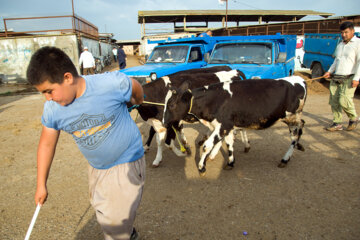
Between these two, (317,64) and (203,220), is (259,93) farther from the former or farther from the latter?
(317,64)

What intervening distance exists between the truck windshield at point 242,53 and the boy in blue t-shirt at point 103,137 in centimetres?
535

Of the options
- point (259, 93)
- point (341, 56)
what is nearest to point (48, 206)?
point (259, 93)

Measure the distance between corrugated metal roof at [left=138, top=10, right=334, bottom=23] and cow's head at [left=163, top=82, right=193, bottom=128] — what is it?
81.6 ft

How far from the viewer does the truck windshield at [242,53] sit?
262 inches

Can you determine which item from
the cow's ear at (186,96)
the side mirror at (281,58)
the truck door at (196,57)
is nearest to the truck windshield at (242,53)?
the side mirror at (281,58)

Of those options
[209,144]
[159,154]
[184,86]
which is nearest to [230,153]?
[209,144]

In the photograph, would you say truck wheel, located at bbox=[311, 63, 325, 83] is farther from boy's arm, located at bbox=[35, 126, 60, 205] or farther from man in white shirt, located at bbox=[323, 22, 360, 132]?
boy's arm, located at bbox=[35, 126, 60, 205]

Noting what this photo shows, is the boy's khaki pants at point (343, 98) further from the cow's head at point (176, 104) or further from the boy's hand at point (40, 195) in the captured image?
the boy's hand at point (40, 195)

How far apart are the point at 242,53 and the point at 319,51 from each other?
6.67 metres

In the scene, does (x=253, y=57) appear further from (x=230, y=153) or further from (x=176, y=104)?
(x=176, y=104)

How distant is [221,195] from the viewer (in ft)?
11.2

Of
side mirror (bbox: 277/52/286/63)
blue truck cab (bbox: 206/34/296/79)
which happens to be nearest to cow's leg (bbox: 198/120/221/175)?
blue truck cab (bbox: 206/34/296/79)

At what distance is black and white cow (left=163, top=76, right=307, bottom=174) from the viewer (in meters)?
4.02

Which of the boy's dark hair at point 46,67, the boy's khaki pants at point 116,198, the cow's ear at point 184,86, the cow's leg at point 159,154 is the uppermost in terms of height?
the boy's dark hair at point 46,67
